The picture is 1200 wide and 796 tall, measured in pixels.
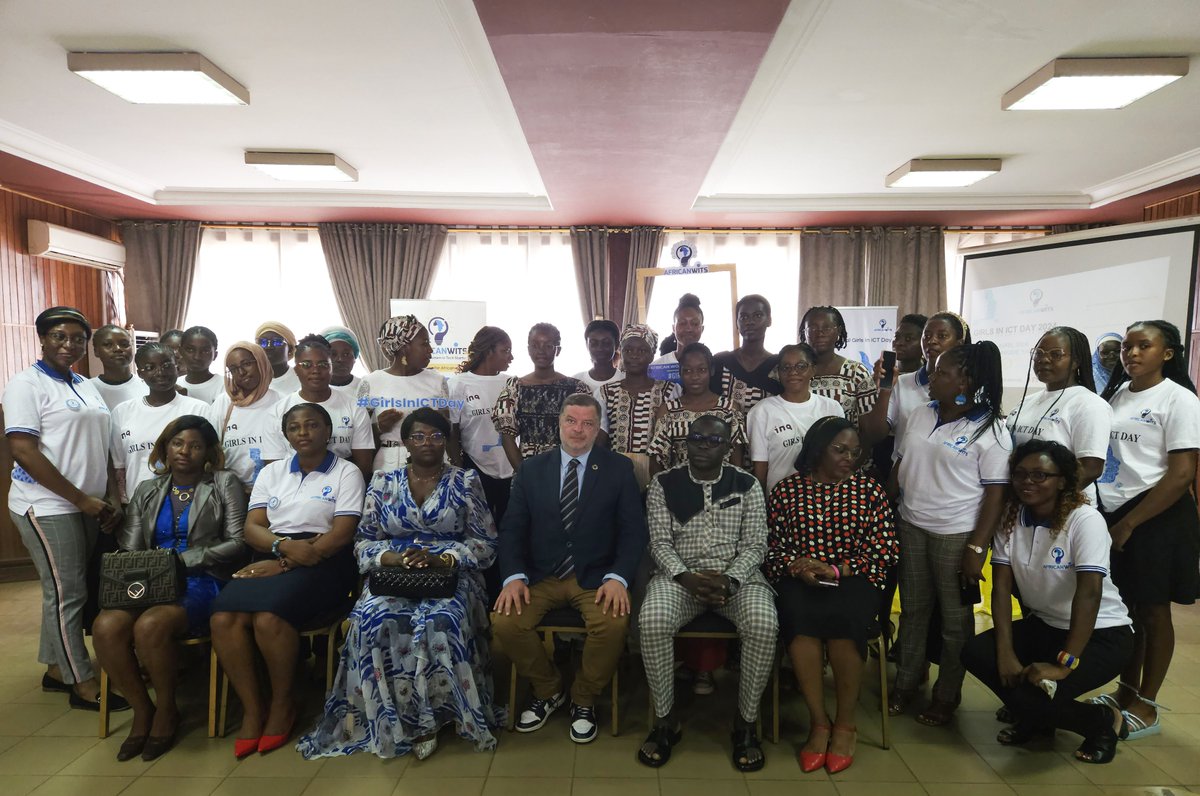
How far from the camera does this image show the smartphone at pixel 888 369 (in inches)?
134

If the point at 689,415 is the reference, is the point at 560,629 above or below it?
below

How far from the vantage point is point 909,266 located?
714 centimetres

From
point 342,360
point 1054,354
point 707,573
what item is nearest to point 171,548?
point 342,360

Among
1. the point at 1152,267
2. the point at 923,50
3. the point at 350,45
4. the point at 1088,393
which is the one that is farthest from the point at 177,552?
the point at 1152,267

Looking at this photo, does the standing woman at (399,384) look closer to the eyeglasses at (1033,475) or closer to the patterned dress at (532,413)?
the patterned dress at (532,413)

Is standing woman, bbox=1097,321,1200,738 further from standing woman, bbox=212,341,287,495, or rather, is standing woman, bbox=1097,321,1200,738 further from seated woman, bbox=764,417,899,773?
standing woman, bbox=212,341,287,495

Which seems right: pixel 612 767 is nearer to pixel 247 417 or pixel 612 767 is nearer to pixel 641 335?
pixel 641 335

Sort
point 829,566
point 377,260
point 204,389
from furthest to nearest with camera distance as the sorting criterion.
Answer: point 377,260, point 204,389, point 829,566

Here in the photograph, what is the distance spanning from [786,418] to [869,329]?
4390 millimetres

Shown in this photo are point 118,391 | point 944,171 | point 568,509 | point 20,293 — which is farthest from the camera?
point 20,293

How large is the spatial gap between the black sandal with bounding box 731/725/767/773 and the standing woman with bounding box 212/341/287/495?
250 centimetres

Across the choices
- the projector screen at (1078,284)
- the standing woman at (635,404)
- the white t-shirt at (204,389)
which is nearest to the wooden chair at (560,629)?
the standing woman at (635,404)

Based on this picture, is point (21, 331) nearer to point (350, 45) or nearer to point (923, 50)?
point (350, 45)

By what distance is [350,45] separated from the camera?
11.0ft
